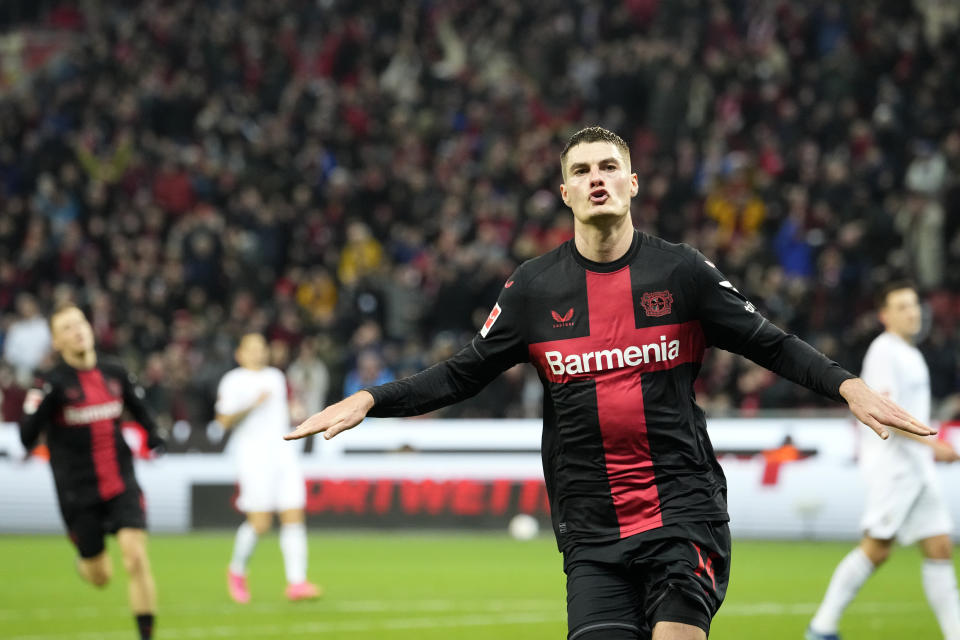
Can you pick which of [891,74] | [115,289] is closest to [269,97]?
[115,289]

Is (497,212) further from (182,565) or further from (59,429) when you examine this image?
(59,429)

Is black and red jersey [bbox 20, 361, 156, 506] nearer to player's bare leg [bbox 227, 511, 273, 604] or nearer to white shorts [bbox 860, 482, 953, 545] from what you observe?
player's bare leg [bbox 227, 511, 273, 604]

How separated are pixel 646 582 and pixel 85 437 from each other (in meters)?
6.13

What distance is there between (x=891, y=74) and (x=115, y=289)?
42.5ft

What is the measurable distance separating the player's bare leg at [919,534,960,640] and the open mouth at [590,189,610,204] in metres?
4.90

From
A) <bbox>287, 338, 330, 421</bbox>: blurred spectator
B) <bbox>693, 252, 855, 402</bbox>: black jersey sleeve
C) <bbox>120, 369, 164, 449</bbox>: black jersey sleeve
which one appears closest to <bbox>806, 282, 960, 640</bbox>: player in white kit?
<bbox>693, 252, 855, 402</bbox>: black jersey sleeve

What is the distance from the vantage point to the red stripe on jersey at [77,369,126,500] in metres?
10.1

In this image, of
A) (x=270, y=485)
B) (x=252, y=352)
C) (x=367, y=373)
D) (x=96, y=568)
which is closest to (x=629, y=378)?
(x=96, y=568)

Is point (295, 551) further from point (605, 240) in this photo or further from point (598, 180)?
point (598, 180)

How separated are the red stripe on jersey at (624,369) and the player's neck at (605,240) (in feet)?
0.30

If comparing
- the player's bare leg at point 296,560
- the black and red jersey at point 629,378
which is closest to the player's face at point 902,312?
the black and red jersey at point 629,378

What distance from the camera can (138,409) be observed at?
10508 millimetres

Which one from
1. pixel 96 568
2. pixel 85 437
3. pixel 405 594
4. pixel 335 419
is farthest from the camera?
pixel 405 594

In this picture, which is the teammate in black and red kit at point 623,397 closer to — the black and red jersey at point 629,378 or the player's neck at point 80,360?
the black and red jersey at point 629,378
